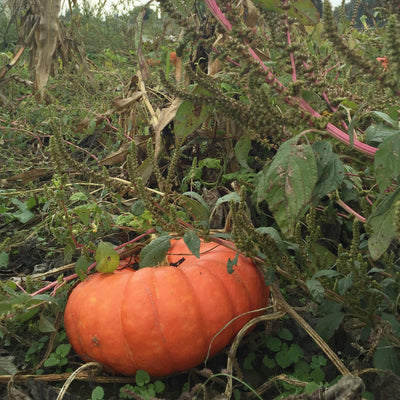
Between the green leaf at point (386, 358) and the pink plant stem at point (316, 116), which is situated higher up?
the pink plant stem at point (316, 116)

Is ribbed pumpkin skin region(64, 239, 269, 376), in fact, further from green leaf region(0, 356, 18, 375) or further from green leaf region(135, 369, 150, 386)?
green leaf region(0, 356, 18, 375)

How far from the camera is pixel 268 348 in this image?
58.2 inches

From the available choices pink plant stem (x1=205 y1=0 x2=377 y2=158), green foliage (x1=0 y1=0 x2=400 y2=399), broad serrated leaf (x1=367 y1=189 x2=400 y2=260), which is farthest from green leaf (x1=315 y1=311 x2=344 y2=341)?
pink plant stem (x1=205 y1=0 x2=377 y2=158)

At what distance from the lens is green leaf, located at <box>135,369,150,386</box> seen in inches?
52.3

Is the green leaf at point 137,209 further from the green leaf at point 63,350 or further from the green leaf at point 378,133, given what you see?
the green leaf at point 378,133

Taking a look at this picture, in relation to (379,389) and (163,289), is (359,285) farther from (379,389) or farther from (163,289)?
(163,289)

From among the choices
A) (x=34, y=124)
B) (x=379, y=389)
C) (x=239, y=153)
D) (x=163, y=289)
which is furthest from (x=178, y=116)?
(x=34, y=124)

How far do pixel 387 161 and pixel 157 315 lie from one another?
0.76 meters

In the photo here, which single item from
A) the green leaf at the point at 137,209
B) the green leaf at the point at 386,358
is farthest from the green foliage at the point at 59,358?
the green leaf at the point at 386,358

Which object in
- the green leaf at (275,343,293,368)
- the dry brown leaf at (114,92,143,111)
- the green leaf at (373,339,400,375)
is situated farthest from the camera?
the dry brown leaf at (114,92,143,111)

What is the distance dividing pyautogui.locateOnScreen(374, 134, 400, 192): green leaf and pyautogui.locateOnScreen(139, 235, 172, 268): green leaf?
67 centimetres

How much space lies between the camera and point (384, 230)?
972mm

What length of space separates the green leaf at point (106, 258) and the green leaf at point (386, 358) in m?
0.78

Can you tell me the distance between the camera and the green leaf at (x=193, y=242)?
125 cm
